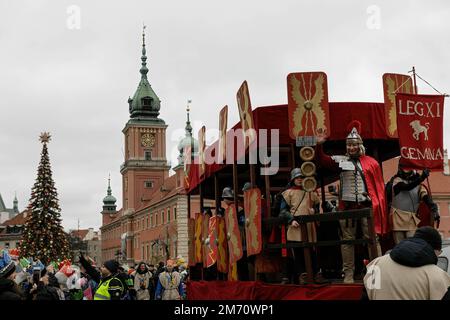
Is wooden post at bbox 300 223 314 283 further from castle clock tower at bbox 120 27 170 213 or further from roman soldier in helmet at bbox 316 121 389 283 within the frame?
castle clock tower at bbox 120 27 170 213

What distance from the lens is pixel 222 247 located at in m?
10.2

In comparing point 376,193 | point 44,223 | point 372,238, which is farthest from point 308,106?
point 44,223

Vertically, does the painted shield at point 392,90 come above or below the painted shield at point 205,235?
above

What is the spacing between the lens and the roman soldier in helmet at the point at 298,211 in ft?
26.5

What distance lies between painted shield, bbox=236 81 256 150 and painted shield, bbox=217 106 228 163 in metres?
1.01

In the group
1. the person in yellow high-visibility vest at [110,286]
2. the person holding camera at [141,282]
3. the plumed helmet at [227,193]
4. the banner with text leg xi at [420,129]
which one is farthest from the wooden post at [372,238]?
the person holding camera at [141,282]

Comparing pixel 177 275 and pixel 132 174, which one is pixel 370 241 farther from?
pixel 132 174

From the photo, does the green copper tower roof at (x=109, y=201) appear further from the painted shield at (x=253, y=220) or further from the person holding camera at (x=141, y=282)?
the painted shield at (x=253, y=220)

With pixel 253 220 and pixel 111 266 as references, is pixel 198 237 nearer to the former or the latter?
pixel 253 220

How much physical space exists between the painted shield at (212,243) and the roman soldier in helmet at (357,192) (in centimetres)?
289

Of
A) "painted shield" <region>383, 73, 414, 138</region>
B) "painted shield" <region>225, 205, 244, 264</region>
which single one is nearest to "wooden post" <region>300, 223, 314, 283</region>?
"painted shield" <region>225, 205, 244, 264</region>

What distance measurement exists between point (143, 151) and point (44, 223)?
59225 millimetres

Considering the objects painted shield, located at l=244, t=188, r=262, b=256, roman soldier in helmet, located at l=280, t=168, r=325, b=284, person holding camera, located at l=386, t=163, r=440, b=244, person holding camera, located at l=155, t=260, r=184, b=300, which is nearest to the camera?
person holding camera, located at l=386, t=163, r=440, b=244

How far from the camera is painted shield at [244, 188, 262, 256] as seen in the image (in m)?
8.52
